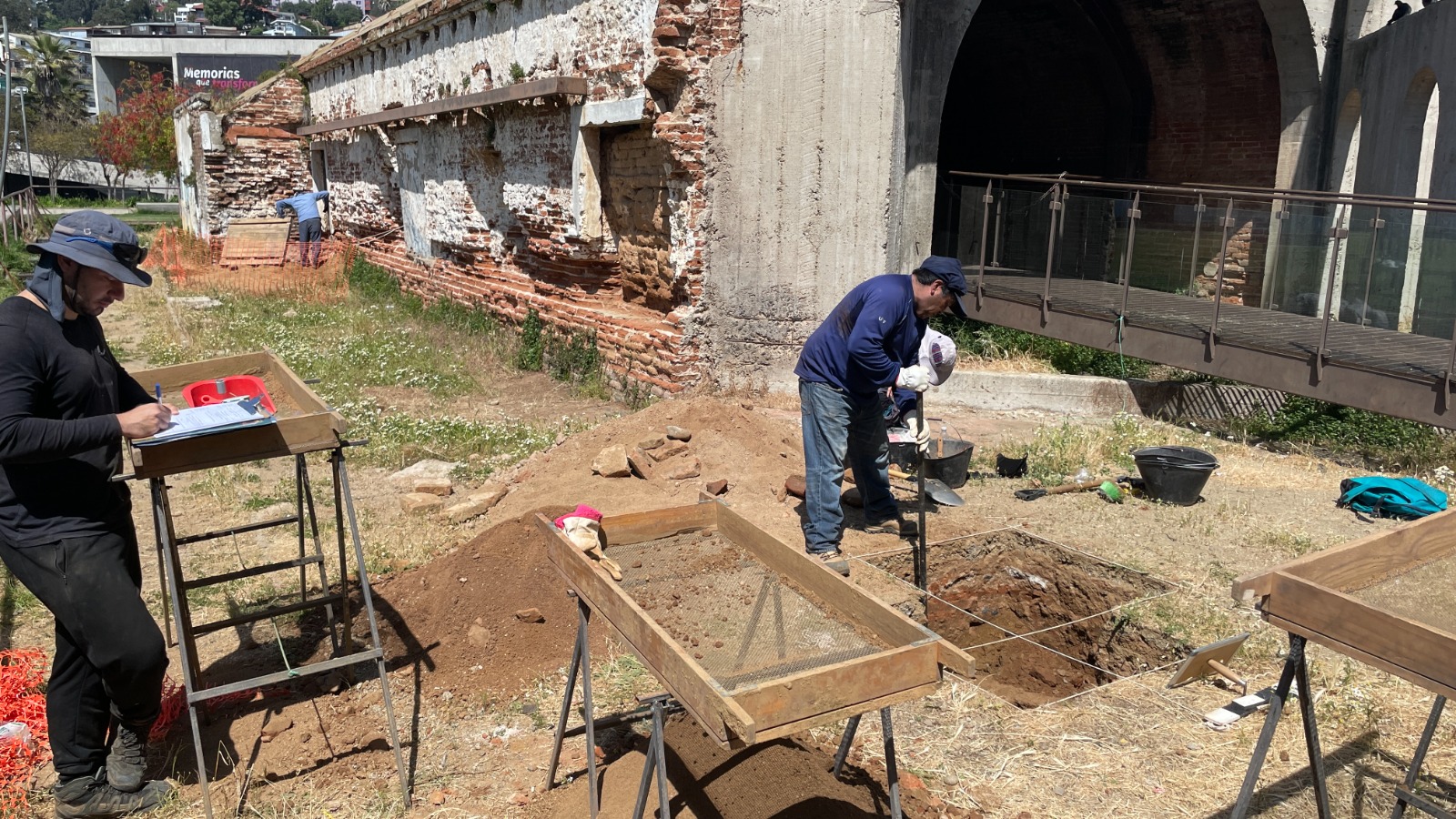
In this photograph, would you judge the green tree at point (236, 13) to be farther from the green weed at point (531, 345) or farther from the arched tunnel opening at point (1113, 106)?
the green weed at point (531, 345)

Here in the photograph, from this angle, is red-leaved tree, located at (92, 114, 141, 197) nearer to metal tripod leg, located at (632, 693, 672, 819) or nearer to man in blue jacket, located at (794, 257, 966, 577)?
man in blue jacket, located at (794, 257, 966, 577)

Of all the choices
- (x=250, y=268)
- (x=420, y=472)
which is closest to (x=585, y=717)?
(x=420, y=472)

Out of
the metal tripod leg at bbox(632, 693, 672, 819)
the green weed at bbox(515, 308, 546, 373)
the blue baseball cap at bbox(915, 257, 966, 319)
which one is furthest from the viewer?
the green weed at bbox(515, 308, 546, 373)

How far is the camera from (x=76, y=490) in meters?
3.50

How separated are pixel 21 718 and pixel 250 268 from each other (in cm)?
1615

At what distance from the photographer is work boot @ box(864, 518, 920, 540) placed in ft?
21.8

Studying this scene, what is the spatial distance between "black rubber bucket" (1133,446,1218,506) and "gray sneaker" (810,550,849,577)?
8.85ft

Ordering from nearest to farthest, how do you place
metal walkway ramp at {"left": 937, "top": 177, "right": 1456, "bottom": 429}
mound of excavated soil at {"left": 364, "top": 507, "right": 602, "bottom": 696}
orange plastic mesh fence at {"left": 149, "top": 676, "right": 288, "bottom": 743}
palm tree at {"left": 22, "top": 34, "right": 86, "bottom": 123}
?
1. orange plastic mesh fence at {"left": 149, "top": 676, "right": 288, "bottom": 743}
2. mound of excavated soil at {"left": 364, "top": 507, "right": 602, "bottom": 696}
3. metal walkway ramp at {"left": 937, "top": 177, "right": 1456, "bottom": 429}
4. palm tree at {"left": 22, "top": 34, "right": 86, "bottom": 123}

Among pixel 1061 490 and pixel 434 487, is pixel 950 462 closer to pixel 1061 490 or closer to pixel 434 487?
pixel 1061 490

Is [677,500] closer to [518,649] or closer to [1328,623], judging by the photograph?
[518,649]

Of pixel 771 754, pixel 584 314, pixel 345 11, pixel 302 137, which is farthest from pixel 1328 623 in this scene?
pixel 345 11

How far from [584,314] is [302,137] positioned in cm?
1417

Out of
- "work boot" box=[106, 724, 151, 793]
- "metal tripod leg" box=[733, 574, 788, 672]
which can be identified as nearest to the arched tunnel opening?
"metal tripod leg" box=[733, 574, 788, 672]

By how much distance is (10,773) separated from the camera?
13.0ft
